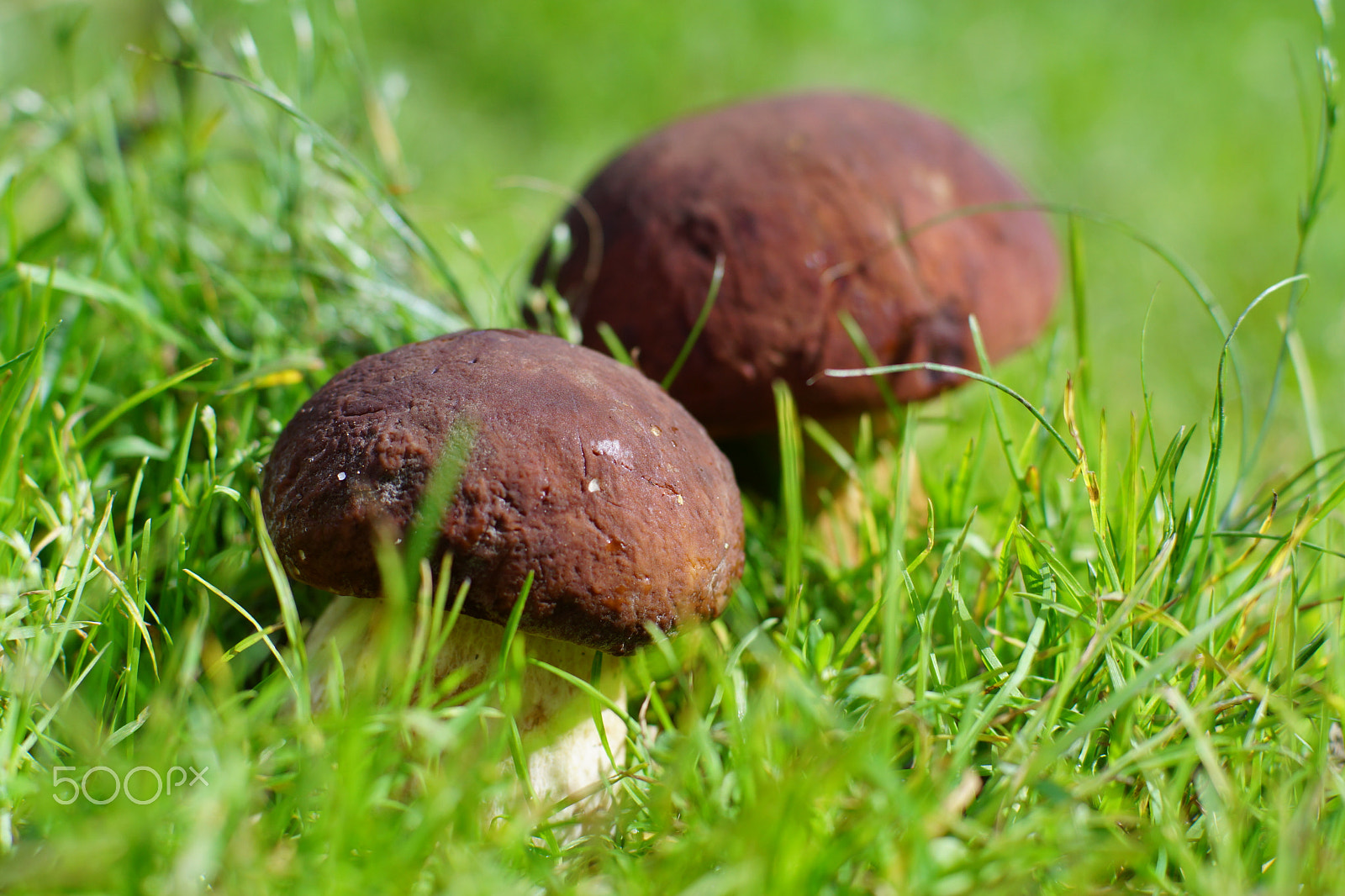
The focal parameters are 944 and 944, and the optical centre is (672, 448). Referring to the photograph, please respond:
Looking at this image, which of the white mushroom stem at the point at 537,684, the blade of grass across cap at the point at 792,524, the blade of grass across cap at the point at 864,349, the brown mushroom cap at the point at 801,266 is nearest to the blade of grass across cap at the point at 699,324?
the brown mushroom cap at the point at 801,266

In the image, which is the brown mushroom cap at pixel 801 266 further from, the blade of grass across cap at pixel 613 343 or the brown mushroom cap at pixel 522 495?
the brown mushroom cap at pixel 522 495

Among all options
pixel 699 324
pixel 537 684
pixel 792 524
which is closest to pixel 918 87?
pixel 699 324

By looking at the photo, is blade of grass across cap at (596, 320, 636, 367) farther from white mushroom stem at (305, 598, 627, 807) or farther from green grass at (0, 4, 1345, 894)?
white mushroom stem at (305, 598, 627, 807)

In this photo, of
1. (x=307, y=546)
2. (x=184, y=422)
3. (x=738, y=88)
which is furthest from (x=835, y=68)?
(x=307, y=546)

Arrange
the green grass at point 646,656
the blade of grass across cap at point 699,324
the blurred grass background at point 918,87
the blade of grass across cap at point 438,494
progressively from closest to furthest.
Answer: the green grass at point 646,656
the blade of grass across cap at point 438,494
the blade of grass across cap at point 699,324
the blurred grass background at point 918,87

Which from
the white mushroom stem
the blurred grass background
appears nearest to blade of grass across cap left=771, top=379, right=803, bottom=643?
the white mushroom stem

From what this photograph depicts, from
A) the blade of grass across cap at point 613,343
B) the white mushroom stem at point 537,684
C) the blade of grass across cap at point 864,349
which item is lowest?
the white mushroom stem at point 537,684

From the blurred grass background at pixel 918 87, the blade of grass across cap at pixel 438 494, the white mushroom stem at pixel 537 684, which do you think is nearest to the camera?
the blade of grass across cap at pixel 438 494
